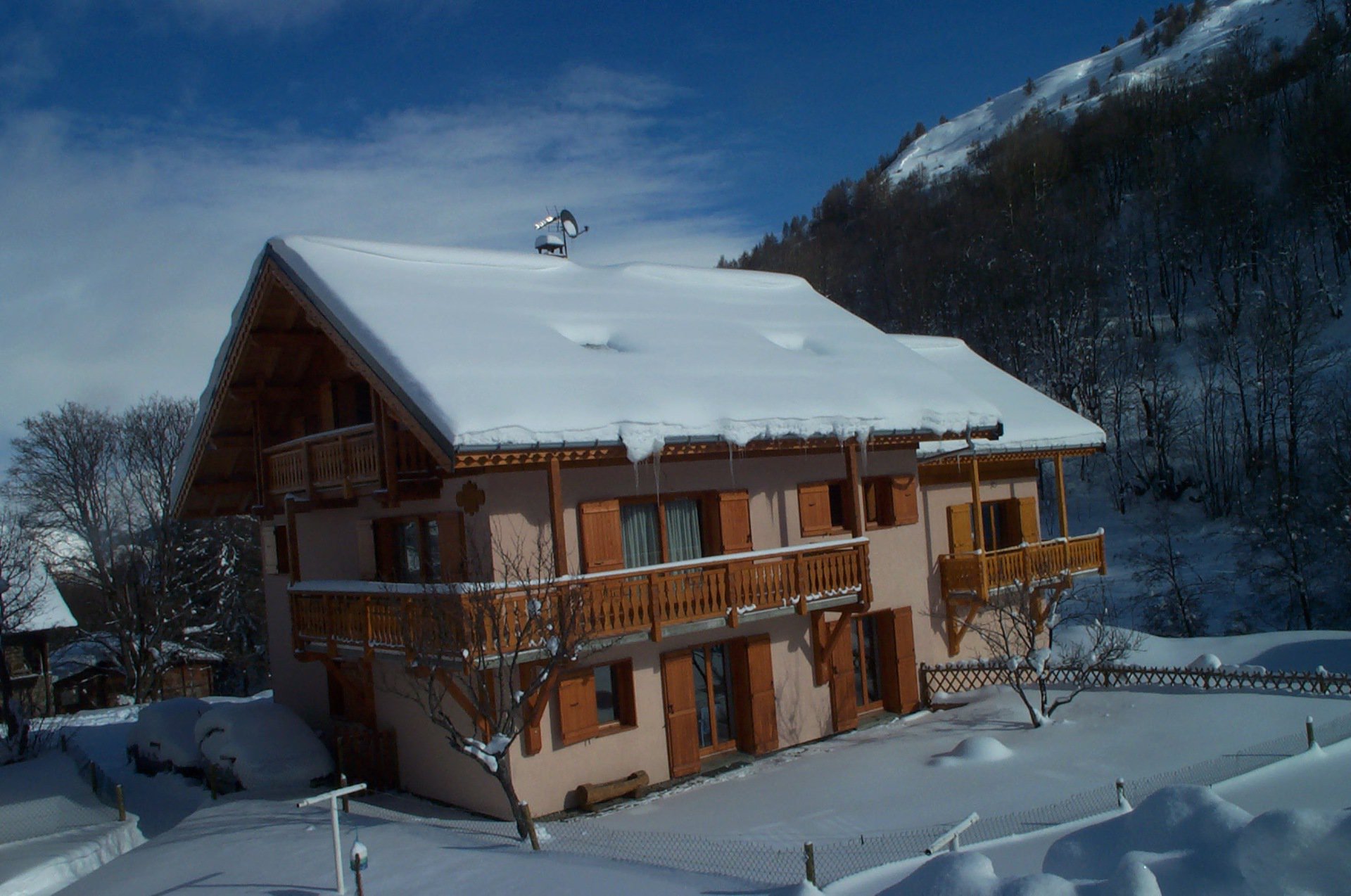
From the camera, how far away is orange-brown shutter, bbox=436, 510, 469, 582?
13.1m

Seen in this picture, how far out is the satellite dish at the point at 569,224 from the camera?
21922 millimetres

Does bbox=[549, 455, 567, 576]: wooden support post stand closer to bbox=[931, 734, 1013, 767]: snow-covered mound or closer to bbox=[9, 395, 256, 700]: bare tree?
bbox=[931, 734, 1013, 767]: snow-covered mound

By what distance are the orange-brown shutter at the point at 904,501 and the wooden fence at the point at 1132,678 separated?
9.71ft

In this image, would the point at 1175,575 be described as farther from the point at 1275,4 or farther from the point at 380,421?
the point at 1275,4

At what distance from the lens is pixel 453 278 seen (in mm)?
16453

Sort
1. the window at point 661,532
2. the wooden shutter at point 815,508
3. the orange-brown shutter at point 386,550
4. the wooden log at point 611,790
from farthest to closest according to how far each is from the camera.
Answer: the wooden shutter at point 815,508 → the orange-brown shutter at point 386,550 → the window at point 661,532 → the wooden log at point 611,790

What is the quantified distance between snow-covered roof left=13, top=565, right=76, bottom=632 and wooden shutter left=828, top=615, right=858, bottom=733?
88.5 feet

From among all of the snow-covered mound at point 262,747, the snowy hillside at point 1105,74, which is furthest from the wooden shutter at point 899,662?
the snowy hillside at point 1105,74

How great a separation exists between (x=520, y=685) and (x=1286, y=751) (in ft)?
33.2

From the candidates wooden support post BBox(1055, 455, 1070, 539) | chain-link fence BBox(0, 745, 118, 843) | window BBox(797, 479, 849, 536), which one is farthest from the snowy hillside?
chain-link fence BBox(0, 745, 118, 843)

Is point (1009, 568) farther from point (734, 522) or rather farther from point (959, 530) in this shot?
point (734, 522)

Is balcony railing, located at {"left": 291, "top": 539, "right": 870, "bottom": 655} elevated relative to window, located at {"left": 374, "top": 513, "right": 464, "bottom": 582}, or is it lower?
lower

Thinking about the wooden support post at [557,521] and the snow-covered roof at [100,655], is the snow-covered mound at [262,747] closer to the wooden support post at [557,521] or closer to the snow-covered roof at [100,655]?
the wooden support post at [557,521]

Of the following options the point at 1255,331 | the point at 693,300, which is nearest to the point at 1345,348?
the point at 1255,331
